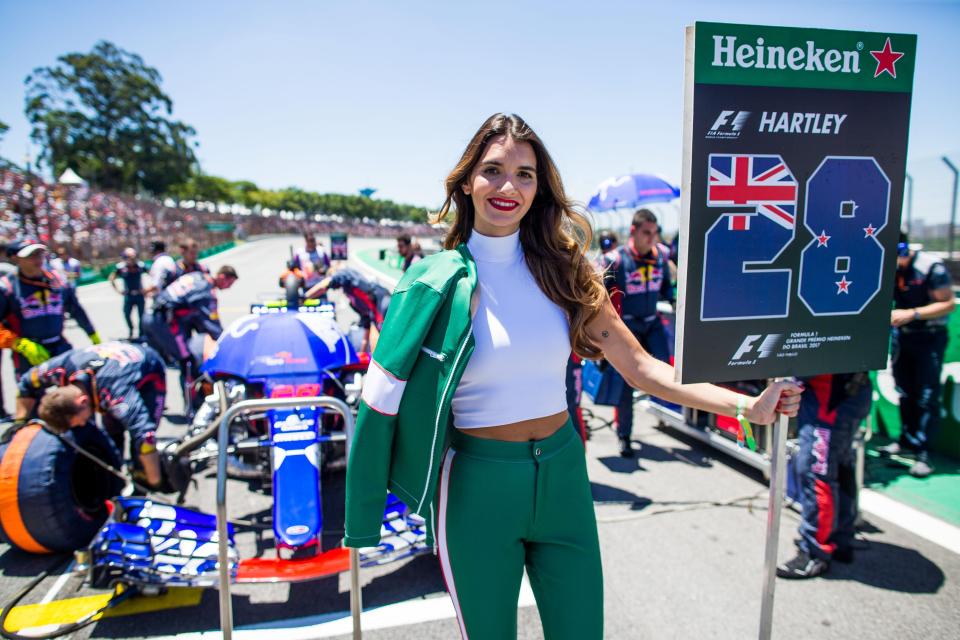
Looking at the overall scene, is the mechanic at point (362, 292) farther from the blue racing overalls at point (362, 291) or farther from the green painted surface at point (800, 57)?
the green painted surface at point (800, 57)

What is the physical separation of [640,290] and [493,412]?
391cm

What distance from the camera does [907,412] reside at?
16.2 ft

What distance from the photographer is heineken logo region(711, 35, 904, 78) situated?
1.71 meters

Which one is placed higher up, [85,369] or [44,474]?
[85,369]

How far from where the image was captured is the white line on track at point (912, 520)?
3.63 meters

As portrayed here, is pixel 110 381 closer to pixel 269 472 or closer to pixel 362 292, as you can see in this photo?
pixel 269 472

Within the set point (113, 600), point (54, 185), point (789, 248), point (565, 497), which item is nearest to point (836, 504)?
point (789, 248)

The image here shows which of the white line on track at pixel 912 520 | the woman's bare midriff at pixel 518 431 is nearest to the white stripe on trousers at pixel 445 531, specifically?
the woman's bare midriff at pixel 518 431

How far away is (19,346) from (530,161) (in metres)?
6.23

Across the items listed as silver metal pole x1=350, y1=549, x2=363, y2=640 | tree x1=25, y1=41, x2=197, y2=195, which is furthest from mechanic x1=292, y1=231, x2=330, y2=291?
tree x1=25, y1=41, x2=197, y2=195

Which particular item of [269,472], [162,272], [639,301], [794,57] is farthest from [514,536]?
[162,272]

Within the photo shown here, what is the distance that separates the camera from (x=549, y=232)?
189cm

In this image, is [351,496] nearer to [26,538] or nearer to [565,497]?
[565,497]

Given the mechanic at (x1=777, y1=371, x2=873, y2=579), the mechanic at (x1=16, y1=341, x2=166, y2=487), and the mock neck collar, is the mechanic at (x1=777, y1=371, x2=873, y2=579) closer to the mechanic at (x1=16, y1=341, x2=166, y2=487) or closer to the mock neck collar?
the mock neck collar
